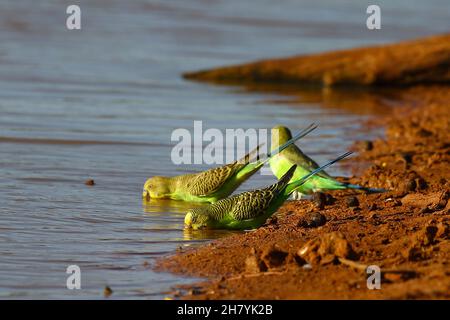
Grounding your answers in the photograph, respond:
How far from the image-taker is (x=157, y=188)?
8.70 m

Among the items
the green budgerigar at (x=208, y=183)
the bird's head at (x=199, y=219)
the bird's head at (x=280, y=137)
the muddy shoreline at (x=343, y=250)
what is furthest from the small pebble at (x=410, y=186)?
the bird's head at (x=199, y=219)

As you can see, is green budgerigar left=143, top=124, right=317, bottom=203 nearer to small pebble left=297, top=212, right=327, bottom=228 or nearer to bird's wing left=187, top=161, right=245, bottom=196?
bird's wing left=187, top=161, right=245, bottom=196

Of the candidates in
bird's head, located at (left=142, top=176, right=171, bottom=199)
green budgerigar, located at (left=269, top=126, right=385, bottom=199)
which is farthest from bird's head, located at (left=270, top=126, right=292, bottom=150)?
bird's head, located at (left=142, top=176, right=171, bottom=199)

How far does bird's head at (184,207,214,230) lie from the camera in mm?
7555

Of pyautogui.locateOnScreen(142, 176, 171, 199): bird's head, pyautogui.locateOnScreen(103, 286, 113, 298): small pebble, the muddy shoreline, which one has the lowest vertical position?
pyautogui.locateOnScreen(103, 286, 113, 298): small pebble

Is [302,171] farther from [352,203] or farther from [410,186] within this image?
[410,186]

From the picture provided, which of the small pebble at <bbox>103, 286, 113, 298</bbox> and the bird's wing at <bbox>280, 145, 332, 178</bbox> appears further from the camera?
the bird's wing at <bbox>280, 145, 332, 178</bbox>

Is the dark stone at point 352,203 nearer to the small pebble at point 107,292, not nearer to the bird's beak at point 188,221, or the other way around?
the bird's beak at point 188,221

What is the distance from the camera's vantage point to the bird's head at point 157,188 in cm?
870

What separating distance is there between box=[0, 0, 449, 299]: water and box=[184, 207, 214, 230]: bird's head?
3.9 inches

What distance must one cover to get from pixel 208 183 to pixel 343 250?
274cm
